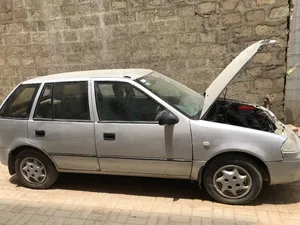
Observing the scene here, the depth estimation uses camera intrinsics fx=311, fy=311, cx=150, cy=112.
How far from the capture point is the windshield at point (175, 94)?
3828 millimetres

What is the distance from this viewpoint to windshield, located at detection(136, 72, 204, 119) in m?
3.83

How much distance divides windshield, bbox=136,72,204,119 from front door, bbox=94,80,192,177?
0.16 meters

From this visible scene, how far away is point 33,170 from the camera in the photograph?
4.36 meters

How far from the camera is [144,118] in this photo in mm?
3781

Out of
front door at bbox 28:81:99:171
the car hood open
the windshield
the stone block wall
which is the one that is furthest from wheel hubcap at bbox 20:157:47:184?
the stone block wall

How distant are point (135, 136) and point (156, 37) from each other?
319 centimetres

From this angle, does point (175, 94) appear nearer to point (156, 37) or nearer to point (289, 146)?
point (289, 146)

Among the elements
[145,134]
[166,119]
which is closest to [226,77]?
[166,119]

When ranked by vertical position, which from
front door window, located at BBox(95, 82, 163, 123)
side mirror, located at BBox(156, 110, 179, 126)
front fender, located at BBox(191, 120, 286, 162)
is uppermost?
front door window, located at BBox(95, 82, 163, 123)

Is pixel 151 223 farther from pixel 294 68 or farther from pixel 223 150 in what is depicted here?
pixel 294 68

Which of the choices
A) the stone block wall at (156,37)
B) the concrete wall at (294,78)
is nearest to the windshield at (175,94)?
the stone block wall at (156,37)

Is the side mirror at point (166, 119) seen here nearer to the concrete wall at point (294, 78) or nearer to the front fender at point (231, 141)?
the front fender at point (231, 141)

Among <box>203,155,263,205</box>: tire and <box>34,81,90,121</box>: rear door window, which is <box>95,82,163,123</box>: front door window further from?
<box>203,155,263,205</box>: tire

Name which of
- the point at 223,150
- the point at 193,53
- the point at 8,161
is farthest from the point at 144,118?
the point at 193,53
